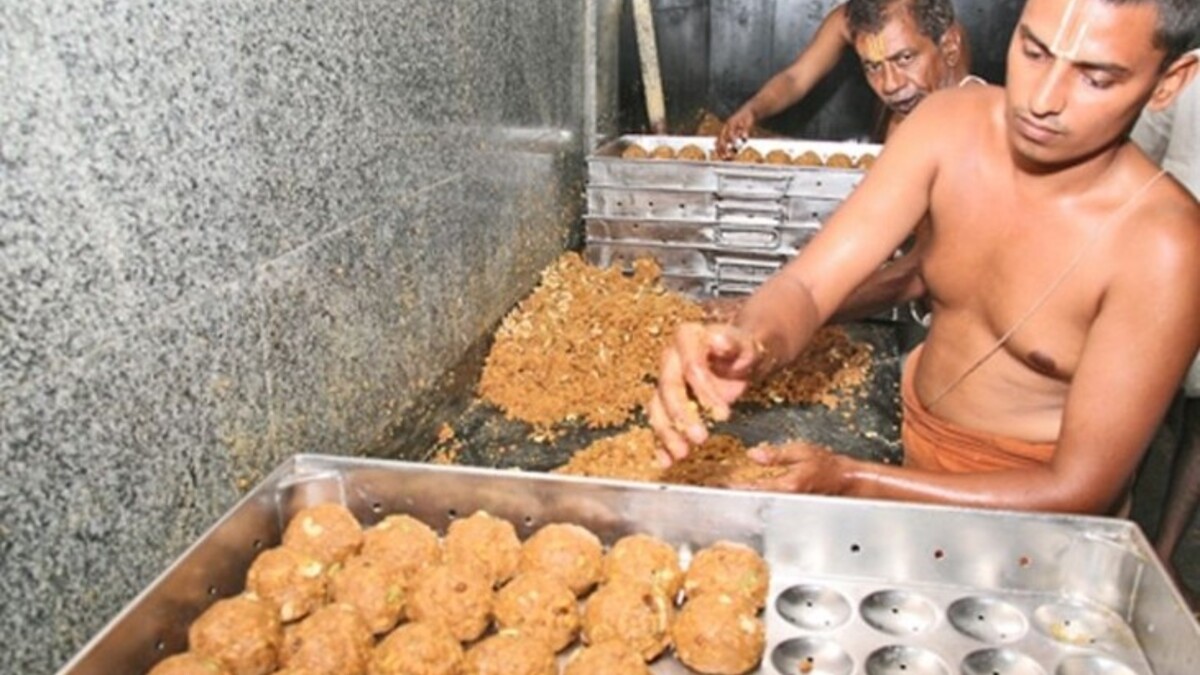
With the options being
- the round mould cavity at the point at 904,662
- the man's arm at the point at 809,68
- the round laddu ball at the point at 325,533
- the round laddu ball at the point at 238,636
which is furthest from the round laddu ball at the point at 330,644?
the man's arm at the point at 809,68

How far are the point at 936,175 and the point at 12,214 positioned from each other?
204 cm

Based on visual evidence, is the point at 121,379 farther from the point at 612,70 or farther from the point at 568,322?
the point at 612,70

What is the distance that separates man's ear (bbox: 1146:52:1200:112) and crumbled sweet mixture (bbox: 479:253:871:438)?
1721 mm

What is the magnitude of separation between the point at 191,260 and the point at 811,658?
4.64 feet

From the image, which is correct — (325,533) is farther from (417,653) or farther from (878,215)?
(878,215)

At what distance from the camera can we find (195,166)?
6.05ft

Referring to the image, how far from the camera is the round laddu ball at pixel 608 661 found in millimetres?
1544

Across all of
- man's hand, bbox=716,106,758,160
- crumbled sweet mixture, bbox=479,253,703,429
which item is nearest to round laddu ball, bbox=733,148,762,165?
man's hand, bbox=716,106,758,160

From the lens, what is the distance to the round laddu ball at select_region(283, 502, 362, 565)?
5.87ft

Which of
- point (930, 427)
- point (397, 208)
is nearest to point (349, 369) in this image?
point (397, 208)

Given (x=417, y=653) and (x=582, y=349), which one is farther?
(x=582, y=349)

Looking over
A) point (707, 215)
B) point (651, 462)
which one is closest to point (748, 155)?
point (707, 215)

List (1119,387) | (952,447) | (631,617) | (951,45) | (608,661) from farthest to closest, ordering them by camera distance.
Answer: (951,45)
(952,447)
(1119,387)
(631,617)
(608,661)

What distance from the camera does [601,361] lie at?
355 cm
